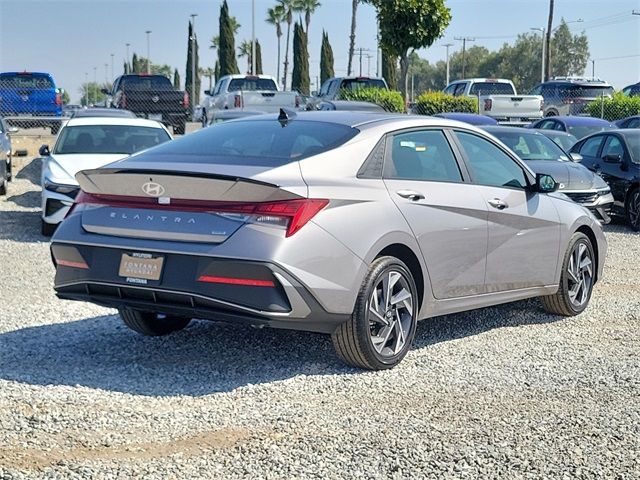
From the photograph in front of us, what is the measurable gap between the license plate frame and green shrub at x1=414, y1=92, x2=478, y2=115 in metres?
23.4

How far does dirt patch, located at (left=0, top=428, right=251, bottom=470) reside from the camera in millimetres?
4273

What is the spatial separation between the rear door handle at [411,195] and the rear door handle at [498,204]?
88 centimetres

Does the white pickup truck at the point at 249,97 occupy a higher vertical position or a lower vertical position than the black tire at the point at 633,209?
higher

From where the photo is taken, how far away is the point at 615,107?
2862 centimetres

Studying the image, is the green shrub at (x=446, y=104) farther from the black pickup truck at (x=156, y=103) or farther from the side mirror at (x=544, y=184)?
the side mirror at (x=544, y=184)

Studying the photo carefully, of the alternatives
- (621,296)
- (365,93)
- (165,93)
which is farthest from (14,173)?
(621,296)

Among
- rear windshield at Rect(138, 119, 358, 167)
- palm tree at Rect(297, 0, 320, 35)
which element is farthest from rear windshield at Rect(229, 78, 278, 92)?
palm tree at Rect(297, 0, 320, 35)

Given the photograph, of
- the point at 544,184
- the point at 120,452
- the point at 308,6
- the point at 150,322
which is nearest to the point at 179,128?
the point at 544,184

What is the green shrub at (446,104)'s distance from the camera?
92.4 feet

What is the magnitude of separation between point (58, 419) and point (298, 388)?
1356 mm

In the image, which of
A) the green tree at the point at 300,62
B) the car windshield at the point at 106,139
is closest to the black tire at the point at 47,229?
the car windshield at the point at 106,139

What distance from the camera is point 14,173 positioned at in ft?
68.8

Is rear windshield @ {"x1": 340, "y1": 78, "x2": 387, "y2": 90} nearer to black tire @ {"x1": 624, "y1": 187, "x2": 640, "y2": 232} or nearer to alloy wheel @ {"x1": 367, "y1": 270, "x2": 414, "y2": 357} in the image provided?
black tire @ {"x1": 624, "y1": 187, "x2": 640, "y2": 232}

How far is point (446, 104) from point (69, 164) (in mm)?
17332
